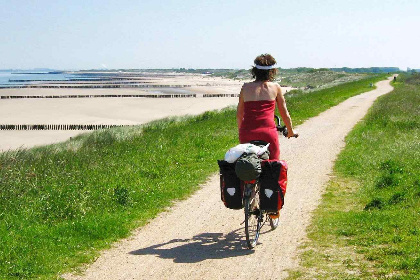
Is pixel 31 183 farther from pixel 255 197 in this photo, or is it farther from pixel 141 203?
pixel 255 197

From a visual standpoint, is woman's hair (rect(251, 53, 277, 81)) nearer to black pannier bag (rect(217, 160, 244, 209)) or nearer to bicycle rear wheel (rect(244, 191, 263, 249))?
black pannier bag (rect(217, 160, 244, 209))

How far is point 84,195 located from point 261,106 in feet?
13.9

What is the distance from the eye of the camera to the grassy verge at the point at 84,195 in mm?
6672

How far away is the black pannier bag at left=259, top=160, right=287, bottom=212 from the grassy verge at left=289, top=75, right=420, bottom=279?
2.40ft

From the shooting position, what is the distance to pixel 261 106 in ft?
21.9

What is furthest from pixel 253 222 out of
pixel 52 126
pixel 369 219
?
pixel 52 126

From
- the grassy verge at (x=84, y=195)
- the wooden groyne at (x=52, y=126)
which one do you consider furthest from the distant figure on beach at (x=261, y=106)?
the wooden groyne at (x=52, y=126)

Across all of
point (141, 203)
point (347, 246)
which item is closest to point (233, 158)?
point (347, 246)

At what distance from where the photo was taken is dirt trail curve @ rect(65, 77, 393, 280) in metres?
6.04

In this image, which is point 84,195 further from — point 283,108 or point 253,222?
point 283,108

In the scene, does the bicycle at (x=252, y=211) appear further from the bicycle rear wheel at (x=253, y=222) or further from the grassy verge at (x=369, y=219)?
the grassy verge at (x=369, y=219)

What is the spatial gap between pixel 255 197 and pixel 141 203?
3055mm

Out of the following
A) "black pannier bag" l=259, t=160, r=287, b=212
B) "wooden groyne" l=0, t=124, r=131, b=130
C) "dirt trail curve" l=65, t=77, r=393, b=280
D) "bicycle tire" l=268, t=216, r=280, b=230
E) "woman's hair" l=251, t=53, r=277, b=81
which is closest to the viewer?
"dirt trail curve" l=65, t=77, r=393, b=280

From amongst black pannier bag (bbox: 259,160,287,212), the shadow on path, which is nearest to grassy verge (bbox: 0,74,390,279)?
the shadow on path
